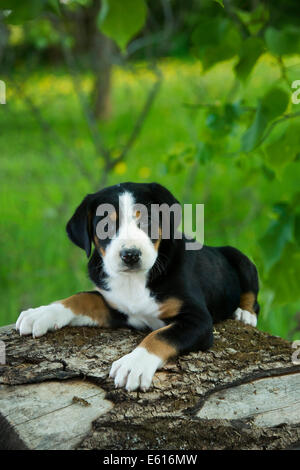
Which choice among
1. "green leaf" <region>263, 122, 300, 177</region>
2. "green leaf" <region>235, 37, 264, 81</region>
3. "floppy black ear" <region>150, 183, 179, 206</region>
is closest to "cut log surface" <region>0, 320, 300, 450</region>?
"floppy black ear" <region>150, 183, 179, 206</region>

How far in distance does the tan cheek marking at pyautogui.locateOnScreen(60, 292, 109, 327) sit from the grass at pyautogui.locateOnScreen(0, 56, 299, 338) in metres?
0.87

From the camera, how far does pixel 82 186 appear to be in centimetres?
793

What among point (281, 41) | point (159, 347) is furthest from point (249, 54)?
point (159, 347)

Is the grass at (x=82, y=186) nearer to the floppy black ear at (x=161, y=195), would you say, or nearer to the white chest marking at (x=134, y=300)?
the floppy black ear at (x=161, y=195)

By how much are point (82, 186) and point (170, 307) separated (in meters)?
5.14

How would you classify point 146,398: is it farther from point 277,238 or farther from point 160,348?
point 277,238

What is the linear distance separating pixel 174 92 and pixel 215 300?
9.85 meters

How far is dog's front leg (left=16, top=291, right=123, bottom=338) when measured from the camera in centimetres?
288

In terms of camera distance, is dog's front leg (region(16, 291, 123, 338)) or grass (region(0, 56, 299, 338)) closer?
dog's front leg (region(16, 291, 123, 338))

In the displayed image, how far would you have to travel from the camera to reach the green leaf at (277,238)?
7.25 ft

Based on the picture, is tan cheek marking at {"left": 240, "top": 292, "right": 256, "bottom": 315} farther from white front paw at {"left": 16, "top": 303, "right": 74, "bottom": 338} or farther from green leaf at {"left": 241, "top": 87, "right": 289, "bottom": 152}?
green leaf at {"left": 241, "top": 87, "right": 289, "bottom": 152}
